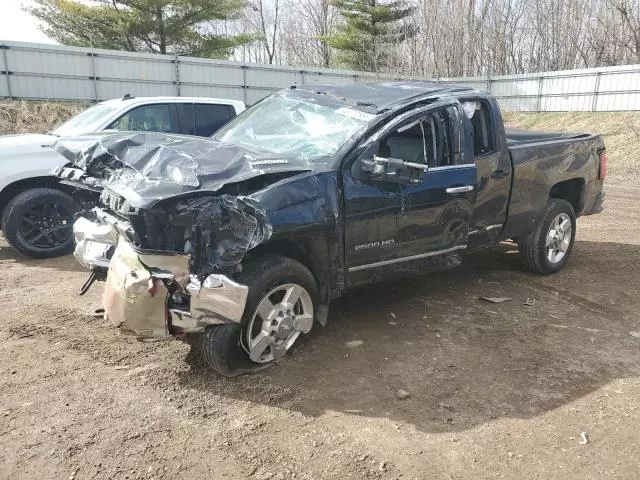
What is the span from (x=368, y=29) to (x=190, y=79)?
1761cm

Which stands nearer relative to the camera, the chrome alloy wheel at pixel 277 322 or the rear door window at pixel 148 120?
the chrome alloy wheel at pixel 277 322

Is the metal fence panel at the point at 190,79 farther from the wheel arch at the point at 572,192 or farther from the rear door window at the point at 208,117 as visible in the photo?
the wheel arch at the point at 572,192

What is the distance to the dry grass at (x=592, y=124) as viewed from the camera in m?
15.6

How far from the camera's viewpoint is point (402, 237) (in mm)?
4262

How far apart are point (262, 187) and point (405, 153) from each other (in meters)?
1.56

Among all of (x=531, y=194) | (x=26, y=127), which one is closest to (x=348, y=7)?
(x=26, y=127)

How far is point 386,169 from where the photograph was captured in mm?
3896

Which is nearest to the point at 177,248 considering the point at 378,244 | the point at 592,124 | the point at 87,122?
the point at 378,244

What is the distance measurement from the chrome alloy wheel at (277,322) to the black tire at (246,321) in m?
0.05

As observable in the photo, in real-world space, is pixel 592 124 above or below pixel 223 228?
above

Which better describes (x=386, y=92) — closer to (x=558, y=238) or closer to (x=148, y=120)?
(x=558, y=238)

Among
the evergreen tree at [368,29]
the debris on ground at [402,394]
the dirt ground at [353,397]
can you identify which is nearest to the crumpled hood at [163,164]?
the dirt ground at [353,397]

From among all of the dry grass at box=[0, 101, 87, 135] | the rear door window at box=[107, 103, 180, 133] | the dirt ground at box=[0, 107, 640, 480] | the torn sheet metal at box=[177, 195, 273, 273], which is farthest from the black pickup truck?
the dry grass at box=[0, 101, 87, 135]

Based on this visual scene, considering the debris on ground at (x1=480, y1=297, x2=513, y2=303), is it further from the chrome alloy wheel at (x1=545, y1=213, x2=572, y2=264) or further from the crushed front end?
the crushed front end
